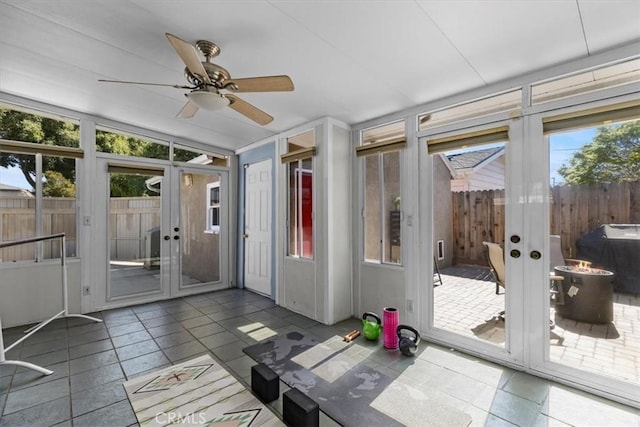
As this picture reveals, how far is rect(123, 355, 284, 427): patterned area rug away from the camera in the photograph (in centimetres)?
187

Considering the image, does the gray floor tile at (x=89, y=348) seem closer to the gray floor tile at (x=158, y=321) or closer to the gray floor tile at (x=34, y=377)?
the gray floor tile at (x=34, y=377)

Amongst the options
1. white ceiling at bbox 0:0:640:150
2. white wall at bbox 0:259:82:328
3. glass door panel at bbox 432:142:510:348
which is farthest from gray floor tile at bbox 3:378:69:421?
glass door panel at bbox 432:142:510:348

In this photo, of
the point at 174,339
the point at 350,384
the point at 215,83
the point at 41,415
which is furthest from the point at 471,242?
the point at 41,415

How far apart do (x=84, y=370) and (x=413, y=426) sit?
8.53 ft

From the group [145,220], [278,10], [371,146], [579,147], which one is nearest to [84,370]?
[145,220]

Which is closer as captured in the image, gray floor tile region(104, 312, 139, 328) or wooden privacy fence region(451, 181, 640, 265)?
wooden privacy fence region(451, 181, 640, 265)

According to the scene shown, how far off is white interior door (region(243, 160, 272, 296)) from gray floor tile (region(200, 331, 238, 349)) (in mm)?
1453

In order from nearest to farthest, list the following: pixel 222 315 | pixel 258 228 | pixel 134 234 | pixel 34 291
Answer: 1. pixel 34 291
2. pixel 222 315
3. pixel 134 234
4. pixel 258 228

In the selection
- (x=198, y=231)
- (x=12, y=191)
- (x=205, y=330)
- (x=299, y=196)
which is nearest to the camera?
(x=205, y=330)

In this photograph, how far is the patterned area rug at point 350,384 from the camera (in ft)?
6.20

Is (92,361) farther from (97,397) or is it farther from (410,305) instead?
(410,305)

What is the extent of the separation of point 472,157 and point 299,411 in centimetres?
254

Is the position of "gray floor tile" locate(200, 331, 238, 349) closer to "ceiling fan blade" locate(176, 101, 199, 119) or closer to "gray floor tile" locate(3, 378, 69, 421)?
"gray floor tile" locate(3, 378, 69, 421)

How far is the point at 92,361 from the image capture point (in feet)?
8.58
